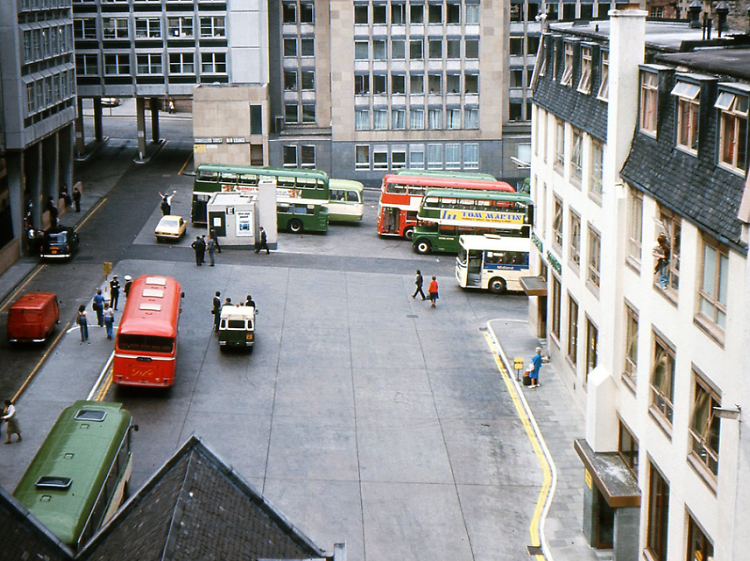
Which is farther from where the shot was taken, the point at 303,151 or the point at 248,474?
the point at 303,151

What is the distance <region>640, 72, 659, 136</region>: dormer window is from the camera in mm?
29234

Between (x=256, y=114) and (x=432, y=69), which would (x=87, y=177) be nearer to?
(x=256, y=114)

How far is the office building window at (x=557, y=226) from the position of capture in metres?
43.4

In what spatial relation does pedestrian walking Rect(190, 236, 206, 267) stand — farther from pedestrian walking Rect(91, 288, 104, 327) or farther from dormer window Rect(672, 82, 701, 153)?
dormer window Rect(672, 82, 701, 153)

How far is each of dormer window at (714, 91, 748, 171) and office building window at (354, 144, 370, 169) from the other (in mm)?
62061

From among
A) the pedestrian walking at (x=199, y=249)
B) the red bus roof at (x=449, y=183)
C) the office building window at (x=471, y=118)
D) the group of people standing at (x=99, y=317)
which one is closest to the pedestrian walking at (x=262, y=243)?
the pedestrian walking at (x=199, y=249)

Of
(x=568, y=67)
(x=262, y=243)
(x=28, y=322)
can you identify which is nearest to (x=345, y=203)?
(x=262, y=243)

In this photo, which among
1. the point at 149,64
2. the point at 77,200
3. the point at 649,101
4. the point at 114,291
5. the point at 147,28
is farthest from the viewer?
the point at 149,64

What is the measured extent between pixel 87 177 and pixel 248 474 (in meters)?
53.5

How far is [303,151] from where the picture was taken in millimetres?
85625

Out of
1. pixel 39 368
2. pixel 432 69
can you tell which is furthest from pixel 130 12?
pixel 39 368

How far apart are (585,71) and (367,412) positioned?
48.0ft

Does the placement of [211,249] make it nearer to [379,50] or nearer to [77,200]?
[77,200]

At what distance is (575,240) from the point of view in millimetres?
41062
